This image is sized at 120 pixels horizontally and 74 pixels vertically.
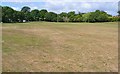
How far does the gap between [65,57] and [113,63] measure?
1910mm

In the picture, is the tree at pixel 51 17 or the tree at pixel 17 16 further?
the tree at pixel 51 17

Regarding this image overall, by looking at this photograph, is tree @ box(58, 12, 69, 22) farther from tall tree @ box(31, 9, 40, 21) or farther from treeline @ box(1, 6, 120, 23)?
tall tree @ box(31, 9, 40, 21)

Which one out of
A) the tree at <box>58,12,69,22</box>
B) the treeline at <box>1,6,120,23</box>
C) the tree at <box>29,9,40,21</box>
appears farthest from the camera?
the tree at <box>58,12,69,22</box>

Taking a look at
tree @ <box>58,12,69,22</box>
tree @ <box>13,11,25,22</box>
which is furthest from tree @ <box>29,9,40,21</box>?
tree @ <box>13,11,25,22</box>

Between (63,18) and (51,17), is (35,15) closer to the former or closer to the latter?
(51,17)

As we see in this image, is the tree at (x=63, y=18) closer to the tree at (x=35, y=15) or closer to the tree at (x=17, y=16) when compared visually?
the tree at (x=35, y=15)

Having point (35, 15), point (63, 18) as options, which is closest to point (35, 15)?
point (35, 15)

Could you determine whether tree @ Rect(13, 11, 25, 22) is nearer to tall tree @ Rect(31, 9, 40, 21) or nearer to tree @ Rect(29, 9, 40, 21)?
tree @ Rect(29, 9, 40, 21)

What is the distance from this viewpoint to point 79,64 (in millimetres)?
8516

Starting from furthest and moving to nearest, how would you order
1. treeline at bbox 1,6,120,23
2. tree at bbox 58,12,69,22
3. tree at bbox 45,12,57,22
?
tree at bbox 58,12,69,22
tree at bbox 45,12,57,22
treeline at bbox 1,6,120,23

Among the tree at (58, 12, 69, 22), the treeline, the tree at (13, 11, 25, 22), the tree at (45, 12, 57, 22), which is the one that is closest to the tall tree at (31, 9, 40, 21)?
the treeline

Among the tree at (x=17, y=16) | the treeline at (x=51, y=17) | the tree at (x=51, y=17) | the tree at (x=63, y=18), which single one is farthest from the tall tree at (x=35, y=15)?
the tree at (x=17, y=16)

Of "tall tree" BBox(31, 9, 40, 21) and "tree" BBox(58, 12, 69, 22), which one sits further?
"tree" BBox(58, 12, 69, 22)

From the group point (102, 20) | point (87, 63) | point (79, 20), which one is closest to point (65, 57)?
point (87, 63)
